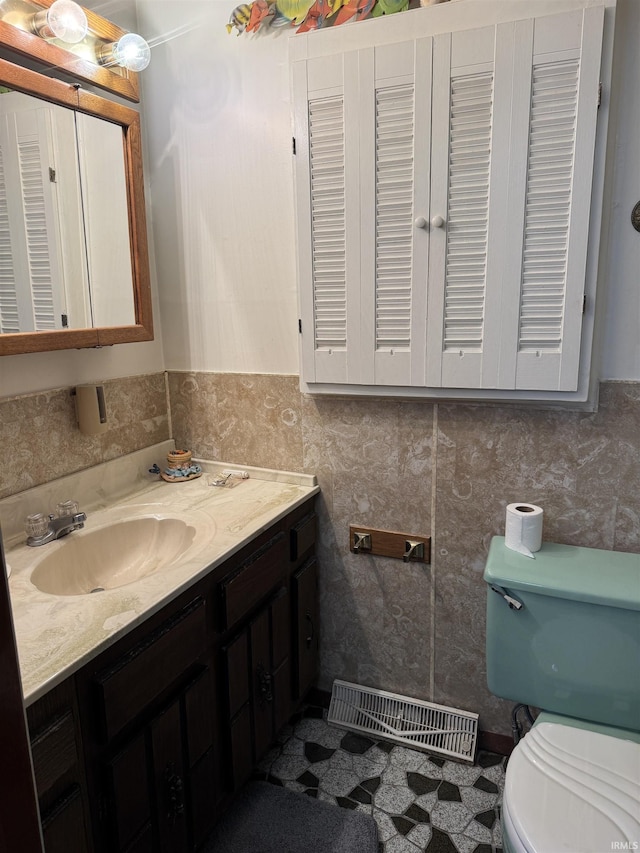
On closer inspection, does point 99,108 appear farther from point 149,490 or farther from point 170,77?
point 149,490

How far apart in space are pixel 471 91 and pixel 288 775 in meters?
1.92

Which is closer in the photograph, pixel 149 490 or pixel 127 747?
pixel 127 747

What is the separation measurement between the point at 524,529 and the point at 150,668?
0.95m

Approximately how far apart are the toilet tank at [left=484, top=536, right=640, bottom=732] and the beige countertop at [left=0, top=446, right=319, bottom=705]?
0.66 metres

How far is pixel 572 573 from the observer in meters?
1.44

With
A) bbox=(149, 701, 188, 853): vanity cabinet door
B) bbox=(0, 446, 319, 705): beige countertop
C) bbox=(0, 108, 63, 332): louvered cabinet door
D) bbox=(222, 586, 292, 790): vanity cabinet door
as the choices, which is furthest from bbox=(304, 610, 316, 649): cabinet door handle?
bbox=(0, 108, 63, 332): louvered cabinet door

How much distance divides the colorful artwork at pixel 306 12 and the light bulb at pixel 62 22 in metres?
0.44

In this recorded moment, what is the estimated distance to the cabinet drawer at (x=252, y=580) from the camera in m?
1.44

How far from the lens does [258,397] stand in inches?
76.1

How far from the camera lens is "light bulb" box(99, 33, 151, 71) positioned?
163 cm

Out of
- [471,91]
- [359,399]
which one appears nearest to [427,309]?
[359,399]

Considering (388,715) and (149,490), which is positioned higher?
(149,490)

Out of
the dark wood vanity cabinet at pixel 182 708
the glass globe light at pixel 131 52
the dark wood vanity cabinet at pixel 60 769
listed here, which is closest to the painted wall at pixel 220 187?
the glass globe light at pixel 131 52

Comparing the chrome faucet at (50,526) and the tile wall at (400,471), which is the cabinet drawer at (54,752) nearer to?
the chrome faucet at (50,526)
